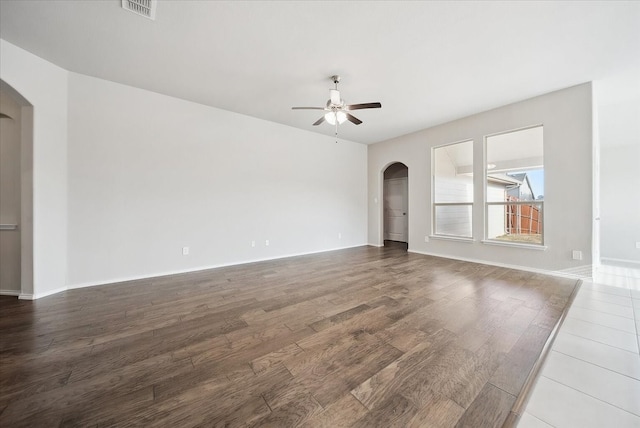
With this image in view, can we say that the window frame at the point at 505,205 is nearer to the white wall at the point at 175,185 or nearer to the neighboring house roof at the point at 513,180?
the neighboring house roof at the point at 513,180

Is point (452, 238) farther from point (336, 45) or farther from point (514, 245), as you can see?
point (336, 45)

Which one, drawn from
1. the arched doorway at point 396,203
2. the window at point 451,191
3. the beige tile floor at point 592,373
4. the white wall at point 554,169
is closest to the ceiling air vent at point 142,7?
the beige tile floor at point 592,373

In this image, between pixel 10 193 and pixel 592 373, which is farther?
pixel 10 193

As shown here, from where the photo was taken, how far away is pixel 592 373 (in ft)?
5.04

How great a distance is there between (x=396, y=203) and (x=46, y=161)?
780 cm

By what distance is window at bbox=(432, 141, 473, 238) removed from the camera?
511 centimetres

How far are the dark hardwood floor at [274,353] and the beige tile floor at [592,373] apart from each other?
0.12m

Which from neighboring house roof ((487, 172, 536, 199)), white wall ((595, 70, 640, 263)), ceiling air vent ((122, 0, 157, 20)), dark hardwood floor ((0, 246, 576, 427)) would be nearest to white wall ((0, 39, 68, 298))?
dark hardwood floor ((0, 246, 576, 427))

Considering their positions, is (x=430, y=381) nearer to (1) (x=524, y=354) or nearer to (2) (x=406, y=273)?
(1) (x=524, y=354)

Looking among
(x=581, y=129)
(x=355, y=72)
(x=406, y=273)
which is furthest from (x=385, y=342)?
(x=581, y=129)

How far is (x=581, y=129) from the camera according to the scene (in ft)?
11.4

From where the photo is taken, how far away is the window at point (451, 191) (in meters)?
5.11

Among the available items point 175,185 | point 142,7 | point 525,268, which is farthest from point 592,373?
point 175,185

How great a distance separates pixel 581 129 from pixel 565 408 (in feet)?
13.7
